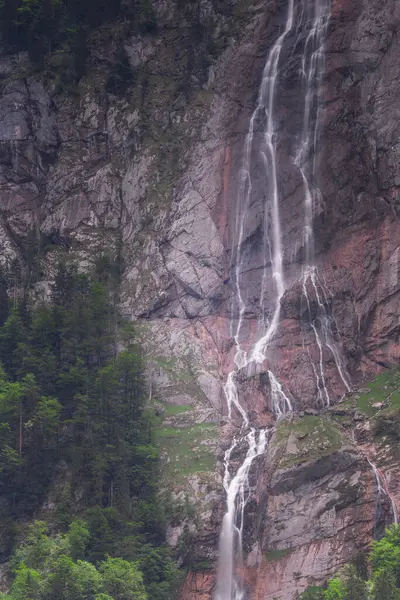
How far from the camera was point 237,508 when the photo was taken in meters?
67.9

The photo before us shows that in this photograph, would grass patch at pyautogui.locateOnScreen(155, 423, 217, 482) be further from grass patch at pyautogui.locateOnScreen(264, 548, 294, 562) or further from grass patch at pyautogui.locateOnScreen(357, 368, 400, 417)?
grass patch at pyautogui.locateOnScreen(357, 368, 400, 417)

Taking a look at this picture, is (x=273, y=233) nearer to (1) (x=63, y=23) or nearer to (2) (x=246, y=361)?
(2) (x=246, y=361)

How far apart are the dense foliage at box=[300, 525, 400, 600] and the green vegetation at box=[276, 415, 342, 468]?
716 centimetres

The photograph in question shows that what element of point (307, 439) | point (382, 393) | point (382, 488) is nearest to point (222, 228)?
point (382, 393)

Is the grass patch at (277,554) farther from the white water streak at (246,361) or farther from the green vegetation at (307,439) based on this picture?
the green vegetation at (307,439)

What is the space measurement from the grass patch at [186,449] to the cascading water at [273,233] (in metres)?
1.66

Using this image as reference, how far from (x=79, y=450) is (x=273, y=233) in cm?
2308

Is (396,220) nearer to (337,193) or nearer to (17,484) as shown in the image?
(337,193)

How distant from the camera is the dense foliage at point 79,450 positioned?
62.6m

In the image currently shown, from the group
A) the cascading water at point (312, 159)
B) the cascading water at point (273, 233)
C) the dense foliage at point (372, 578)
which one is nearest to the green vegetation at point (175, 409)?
the cascading water at point (273, 233)

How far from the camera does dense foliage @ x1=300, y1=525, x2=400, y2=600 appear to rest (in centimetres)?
5447

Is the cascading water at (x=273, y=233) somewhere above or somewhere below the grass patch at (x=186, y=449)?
above

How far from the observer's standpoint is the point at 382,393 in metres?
71.5

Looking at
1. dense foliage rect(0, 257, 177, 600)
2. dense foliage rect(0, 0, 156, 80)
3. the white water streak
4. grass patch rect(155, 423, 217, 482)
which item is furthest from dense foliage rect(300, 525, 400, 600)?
dense foliage rect(0, 0, 156, 80)
